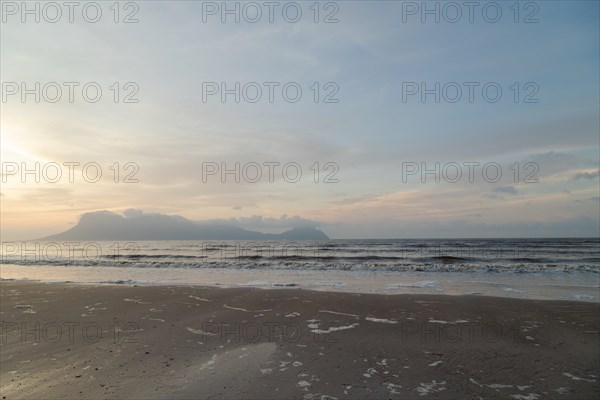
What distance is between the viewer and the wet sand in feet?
17.7

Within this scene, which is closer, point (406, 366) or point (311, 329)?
point (406, 366)

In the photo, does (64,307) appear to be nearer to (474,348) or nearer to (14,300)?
(14,300)

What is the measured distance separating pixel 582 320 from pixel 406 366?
23.2 ft

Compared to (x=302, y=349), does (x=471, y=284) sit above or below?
below

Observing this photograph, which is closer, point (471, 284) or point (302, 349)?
point (302, 349)

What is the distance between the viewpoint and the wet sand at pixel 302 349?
17.7 ft

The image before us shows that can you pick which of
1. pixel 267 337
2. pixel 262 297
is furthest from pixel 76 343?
pixel 262 297

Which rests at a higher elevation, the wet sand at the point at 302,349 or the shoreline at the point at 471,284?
the wet sand at the point at 302,349

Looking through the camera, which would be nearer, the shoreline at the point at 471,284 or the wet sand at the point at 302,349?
the wet sand at the point at 302,349

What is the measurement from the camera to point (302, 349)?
7.06 metres

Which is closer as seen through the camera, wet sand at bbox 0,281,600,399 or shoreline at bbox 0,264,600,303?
wet sand at bbox 0,281,600,399

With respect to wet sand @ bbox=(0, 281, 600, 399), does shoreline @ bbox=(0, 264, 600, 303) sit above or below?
below

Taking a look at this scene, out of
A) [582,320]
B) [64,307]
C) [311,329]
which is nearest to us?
[311,329]

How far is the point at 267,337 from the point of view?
7.95m
